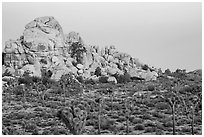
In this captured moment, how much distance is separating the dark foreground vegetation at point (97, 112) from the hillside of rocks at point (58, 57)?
7.82 m

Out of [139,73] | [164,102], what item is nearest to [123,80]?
[139,73]

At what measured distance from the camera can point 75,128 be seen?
12.1 m

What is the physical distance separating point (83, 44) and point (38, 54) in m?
8.68

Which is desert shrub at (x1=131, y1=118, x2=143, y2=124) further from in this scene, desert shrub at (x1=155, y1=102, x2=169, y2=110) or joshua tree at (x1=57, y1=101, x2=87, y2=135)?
joshua tree at (x1=57, y1=101, x2=87, y2=135)

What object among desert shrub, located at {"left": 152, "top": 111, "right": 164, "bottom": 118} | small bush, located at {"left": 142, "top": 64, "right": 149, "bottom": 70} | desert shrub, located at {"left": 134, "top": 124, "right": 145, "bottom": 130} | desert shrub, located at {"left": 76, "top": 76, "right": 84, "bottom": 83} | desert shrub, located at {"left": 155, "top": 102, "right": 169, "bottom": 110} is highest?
desert shrub, located at {"left": 134, "top": 124, "right": 145, "bottom": 130}

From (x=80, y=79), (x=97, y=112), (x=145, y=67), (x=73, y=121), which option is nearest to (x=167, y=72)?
(x=145, y=67)

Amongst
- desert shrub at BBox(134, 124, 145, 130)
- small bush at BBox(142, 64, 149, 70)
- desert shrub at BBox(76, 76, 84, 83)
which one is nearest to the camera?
desert shrub at BBox(134, 124, 145, 130)

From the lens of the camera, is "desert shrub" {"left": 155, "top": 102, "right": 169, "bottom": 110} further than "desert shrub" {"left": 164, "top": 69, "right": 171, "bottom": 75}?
No

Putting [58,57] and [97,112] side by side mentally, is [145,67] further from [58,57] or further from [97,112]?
[97,112]

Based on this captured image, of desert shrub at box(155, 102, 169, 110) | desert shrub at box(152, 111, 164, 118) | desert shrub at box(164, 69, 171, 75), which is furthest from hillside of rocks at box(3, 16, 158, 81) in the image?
desert shrub at box(152, 111, 164, 118)

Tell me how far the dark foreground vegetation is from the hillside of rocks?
7821 mm

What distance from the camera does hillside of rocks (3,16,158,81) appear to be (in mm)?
44719

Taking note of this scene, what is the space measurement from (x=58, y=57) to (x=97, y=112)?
84.3 ft

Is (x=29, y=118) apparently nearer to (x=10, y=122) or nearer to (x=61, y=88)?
(x=10, y=122)
